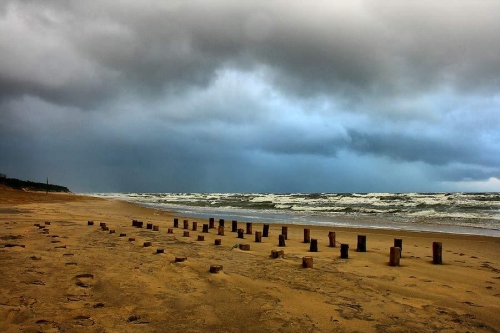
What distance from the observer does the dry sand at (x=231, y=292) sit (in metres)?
3.92

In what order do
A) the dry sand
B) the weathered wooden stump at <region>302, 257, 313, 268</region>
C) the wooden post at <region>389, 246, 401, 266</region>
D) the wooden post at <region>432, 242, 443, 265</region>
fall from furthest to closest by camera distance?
the wooden post at <region>432, 242, 443, 265</region>, the wooden post at <region>389, 246, 401, 266</region>, the weathered wooden stump at <region>302, 257, 313, 268</region>, the dry sand

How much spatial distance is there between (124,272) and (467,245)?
10313 mm

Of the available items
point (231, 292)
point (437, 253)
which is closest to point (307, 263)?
point (231, 292)

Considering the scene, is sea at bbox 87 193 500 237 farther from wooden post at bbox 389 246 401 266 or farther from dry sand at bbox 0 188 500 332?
dry sand at bbox 0 188 500 332

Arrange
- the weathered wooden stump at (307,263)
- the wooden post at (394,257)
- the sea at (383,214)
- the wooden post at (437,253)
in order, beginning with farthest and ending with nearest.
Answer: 1. the sea at (383,214)
2. the wooden post at (437,253)
3. the wooden post at (394,257)
4. the weathered wooden stump at (307,263)

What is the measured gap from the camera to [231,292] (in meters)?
5.03

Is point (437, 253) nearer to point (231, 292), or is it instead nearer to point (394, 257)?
point (394, 257)

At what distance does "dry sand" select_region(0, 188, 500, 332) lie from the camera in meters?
3.92

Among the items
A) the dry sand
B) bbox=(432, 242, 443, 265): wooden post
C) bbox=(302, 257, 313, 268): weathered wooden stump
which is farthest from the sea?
bbox=(302, 257, 313, 268): weathered wooden stump

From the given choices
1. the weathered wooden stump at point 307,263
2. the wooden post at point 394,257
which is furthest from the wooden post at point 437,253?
the weathered wooden stump at point 307,263

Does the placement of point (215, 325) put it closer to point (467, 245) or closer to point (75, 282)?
point (75, 282)

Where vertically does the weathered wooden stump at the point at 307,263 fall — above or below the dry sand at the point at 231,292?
above

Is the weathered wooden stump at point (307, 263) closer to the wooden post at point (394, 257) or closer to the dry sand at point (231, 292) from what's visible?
the dry sand at point (231, 292)

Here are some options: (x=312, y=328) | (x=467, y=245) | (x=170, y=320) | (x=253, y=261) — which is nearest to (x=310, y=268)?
(x=253, y=261)
